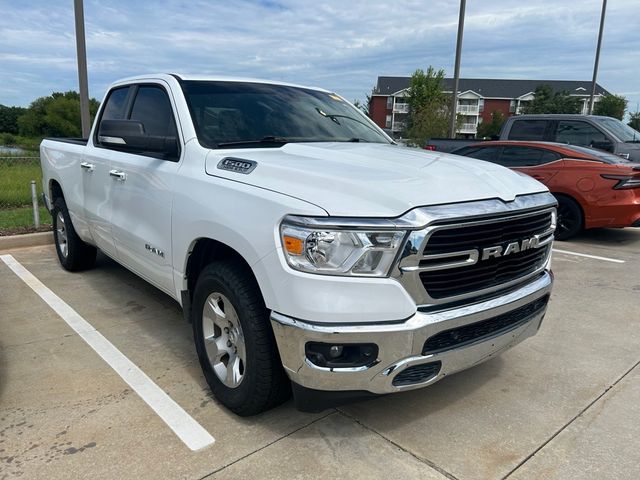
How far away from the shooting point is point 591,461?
2588 mm

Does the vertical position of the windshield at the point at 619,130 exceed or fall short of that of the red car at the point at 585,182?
it exceeds it

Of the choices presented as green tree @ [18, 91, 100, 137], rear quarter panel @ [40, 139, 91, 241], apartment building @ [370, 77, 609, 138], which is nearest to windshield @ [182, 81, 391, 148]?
rear quarter panel @ [40, 139, 91, 241]

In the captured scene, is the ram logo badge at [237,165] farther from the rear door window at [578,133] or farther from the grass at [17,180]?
the rear door window at [578,133]

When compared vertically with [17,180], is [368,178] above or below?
above

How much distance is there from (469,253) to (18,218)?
Answer: 7705mm

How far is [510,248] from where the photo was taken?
2645mm

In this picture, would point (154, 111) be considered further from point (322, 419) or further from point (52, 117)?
point (52, 117)

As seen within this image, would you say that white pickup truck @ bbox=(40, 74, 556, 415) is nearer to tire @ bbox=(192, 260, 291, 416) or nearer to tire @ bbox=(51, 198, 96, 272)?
tire @ bbox=(192, 260, 291, 416)

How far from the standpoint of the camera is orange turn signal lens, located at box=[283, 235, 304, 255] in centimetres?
230

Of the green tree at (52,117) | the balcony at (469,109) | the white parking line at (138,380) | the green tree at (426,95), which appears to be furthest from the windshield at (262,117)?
the balcony at (469,109)

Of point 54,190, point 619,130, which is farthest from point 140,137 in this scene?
point 619,130

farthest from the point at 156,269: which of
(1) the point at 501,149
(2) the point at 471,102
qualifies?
(2) the point at 471,102

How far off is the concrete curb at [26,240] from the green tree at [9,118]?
56313 millimetres

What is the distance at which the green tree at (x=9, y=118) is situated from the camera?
55281mm
